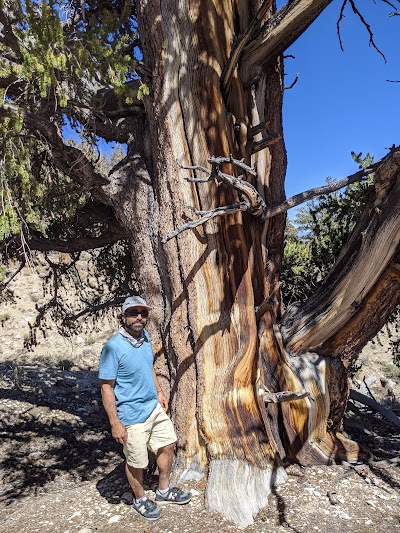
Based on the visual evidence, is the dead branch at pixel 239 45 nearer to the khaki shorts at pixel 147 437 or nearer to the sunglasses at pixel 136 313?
the sunglasses at pixel 136 313

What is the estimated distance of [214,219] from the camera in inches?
138

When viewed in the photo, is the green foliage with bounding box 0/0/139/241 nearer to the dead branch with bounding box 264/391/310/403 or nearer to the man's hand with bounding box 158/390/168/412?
the man's hand with bounding box 158/390/168/412

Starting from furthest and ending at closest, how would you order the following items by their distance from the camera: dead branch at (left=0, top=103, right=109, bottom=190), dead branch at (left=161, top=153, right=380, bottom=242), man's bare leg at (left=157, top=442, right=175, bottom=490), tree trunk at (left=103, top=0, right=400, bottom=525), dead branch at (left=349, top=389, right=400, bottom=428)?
dead branch at (left=349, top=389, right=400, bottom=428) < dead branch at (left=0, top=103, right=109, bottom=190) < tree trunk at (left=103, top=0, right=400, bottom=525) < man's bare leg at (left=157, top=442, right=175, bottom=490) < dead branch at (left=161, top=153, right=380, bottom=242)

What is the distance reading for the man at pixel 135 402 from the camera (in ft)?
10.1

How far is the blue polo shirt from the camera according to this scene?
3057 millimetres

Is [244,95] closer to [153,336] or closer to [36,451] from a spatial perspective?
[153,336]

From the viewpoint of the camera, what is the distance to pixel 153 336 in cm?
378

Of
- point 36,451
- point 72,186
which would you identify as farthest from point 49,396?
point 72,186

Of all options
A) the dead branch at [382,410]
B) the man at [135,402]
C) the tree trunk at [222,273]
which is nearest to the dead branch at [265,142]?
the tree trunk at [222,273]

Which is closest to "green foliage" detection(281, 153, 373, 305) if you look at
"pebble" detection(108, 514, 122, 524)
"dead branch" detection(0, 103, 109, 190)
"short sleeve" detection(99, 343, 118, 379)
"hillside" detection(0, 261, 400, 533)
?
"hillside" detection(0, 261, 400, 533)

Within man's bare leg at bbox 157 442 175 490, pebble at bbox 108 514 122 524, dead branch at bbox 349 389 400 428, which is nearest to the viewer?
pebble at bbox 108 514 122 524

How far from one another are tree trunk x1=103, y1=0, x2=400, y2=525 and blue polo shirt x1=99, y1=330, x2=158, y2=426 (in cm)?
43

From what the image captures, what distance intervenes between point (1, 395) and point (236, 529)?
489 cm

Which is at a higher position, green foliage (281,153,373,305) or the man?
green foliage (281,153,373,305)
